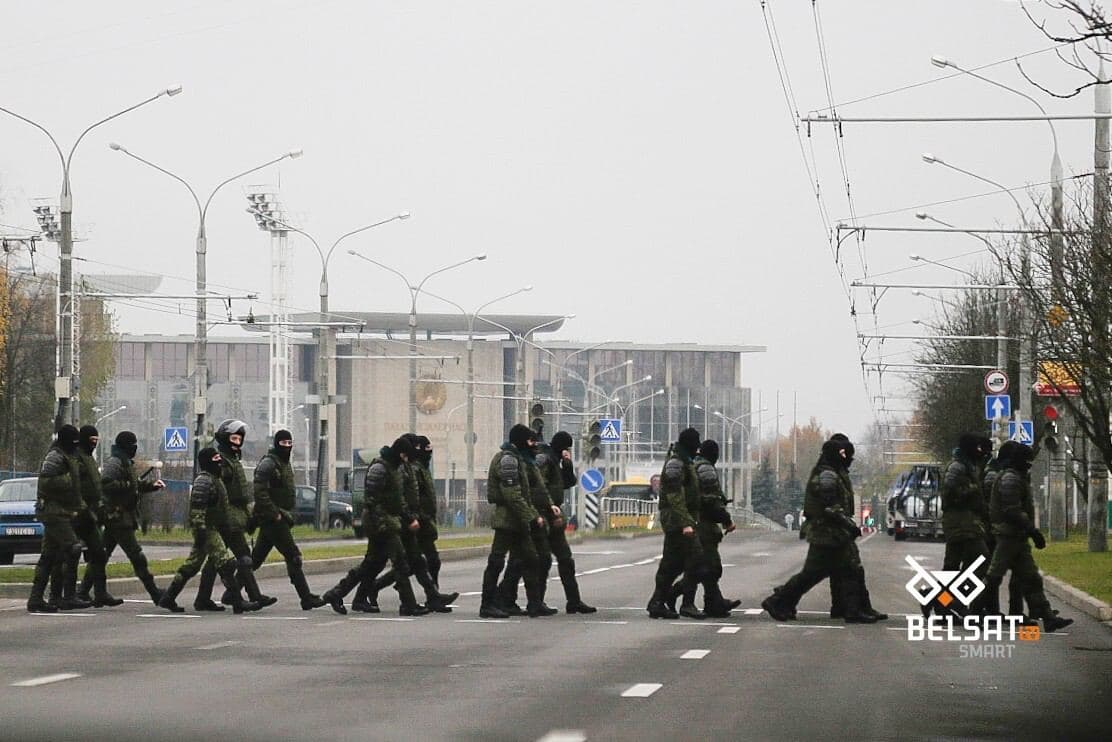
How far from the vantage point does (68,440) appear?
2012 centimetres

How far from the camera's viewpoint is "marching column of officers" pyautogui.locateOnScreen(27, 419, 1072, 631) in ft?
61.5

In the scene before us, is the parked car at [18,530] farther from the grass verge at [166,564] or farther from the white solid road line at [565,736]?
the white solid road line at [565,736]

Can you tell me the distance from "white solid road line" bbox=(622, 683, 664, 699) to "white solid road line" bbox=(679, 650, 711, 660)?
7.05 ft

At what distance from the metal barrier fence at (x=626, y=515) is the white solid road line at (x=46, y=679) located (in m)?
49.9

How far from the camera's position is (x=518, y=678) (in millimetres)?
13188

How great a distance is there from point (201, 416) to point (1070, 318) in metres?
22.4

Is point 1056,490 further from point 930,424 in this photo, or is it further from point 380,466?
point 930,424

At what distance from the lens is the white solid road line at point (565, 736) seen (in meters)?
9.84

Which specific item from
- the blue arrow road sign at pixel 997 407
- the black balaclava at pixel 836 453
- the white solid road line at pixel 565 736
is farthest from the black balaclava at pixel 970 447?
the blue arrow road sign at pixel 997 407

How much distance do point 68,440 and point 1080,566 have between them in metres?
16.6

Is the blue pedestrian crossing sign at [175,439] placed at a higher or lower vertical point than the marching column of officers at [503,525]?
higher

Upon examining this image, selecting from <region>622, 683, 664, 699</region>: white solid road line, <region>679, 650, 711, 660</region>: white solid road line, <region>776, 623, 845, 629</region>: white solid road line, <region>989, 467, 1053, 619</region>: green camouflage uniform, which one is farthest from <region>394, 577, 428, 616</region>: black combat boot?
<region>622, 683, 664, 699</region>: white solid road line

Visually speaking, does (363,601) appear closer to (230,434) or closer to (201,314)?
(230,434)

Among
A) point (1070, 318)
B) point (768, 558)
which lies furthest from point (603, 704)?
point (768, 558)
